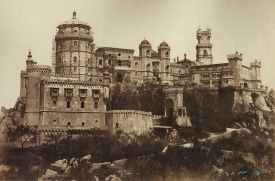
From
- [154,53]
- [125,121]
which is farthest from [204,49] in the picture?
[125,121]

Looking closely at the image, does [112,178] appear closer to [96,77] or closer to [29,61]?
[29,61]

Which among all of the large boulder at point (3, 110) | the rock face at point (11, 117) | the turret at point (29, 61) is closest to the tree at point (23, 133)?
the rock face at point (11, 117)

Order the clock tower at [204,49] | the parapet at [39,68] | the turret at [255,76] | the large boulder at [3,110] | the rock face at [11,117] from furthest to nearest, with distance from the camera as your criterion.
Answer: the clock tower at [204,49] → the turret at [255,76] → the parapet at [39,68] → the rock face at [11,117] → the large boulder at [3,110]

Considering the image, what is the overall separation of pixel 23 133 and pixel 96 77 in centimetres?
1024

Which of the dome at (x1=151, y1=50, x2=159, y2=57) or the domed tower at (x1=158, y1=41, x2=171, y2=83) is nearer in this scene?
the domed tower at (x1=158, y1=41, x2=171, y2=83)

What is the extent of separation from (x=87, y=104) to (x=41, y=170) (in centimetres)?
693

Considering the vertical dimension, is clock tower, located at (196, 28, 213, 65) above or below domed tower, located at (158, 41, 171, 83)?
above

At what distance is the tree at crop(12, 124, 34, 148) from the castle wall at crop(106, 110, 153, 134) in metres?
5.78

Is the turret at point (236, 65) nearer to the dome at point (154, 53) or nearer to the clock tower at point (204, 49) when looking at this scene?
the dome at point (154, 53)

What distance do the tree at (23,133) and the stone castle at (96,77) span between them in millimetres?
905

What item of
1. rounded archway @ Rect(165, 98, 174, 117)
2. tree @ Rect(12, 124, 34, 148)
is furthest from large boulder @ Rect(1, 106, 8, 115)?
rounded archway @ Rect(165, 98, 174, 117)

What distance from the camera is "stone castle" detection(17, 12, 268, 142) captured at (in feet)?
101

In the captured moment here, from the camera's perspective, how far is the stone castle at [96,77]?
101 ft

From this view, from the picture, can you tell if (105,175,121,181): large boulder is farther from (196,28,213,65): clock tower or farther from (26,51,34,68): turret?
A: (196,28,213,65): clock tower
